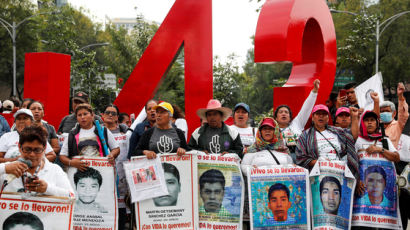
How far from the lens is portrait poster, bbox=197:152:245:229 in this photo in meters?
6.01

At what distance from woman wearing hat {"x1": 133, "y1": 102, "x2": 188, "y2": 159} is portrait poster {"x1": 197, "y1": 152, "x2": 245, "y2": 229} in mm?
343

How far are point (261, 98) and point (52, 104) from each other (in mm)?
44894

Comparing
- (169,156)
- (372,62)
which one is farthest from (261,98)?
(169,156)

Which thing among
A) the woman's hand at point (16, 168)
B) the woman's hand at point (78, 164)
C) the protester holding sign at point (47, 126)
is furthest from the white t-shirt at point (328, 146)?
the woman's hand at point (16, 168)

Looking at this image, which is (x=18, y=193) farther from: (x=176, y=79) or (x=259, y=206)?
(x=176, y=79)

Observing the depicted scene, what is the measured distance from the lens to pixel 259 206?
5891 mm

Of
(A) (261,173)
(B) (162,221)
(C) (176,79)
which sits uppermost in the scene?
(C) (176,79)

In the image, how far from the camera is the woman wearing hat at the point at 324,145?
6.07 m

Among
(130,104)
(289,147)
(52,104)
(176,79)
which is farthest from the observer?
(176,79)

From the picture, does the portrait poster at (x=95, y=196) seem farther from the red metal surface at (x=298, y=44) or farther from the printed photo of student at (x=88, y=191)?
the red metal surface at (x=298, y=44)

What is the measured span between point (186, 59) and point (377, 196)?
439 centimetres

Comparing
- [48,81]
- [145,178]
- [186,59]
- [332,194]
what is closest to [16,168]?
[145,178]

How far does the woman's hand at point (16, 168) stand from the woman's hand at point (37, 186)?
6.5 inches

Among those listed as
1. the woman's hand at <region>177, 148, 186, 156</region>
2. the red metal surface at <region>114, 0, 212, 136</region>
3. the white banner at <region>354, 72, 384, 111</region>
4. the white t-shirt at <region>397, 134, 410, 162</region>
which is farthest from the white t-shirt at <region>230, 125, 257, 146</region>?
the white banner at <region>354, 72, 384, 111</region>
